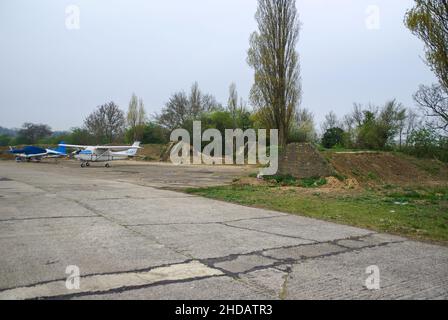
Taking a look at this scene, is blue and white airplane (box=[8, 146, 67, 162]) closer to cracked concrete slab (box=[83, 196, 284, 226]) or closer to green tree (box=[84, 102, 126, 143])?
green tree (box=[84, 102, 126, 143])

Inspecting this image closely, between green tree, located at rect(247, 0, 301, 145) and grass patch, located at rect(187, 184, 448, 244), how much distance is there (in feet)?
25.4

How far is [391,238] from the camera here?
6.70 metres

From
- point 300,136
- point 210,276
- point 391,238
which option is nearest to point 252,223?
point 391,238

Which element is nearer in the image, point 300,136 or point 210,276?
point 210,276

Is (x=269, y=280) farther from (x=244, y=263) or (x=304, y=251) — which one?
(x=304, y=251)

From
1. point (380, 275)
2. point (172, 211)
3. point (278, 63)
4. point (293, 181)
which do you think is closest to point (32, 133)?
point (278, 63)

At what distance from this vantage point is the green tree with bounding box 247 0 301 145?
70.4ft

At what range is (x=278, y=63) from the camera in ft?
70.4

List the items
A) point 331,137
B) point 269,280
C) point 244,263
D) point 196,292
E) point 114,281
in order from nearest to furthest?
point 196,292
point 114,281
point 269,280
point 244,263
point 331,137

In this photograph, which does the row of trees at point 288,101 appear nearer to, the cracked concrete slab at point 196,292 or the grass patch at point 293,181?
the grass patch at point 293,181

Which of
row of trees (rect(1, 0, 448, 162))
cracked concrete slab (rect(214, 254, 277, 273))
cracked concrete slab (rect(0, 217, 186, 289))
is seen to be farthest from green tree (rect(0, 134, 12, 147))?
cracked concrete slab (rect(214, 254, 277, 273))

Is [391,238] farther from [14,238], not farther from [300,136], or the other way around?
[300,136]

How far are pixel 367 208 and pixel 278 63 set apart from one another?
1328 cm
